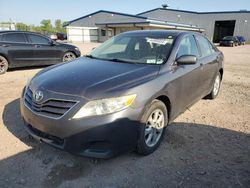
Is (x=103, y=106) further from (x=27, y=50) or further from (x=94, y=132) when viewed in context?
(x=27, y=50)

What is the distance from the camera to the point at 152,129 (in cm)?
334

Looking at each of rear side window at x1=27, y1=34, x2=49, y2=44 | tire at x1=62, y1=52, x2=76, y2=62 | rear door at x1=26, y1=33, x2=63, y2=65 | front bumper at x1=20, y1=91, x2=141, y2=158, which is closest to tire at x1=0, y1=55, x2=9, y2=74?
rear door at x1=26, y1=33, x2=63, y2=65

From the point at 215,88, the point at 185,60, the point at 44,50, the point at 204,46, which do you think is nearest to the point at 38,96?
the point at 185,60

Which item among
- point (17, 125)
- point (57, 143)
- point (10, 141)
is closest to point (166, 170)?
point (57, 143)

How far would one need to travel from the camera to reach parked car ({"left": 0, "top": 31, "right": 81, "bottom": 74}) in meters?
8.57

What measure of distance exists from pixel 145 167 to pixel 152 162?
0.50 feet

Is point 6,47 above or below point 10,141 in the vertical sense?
above

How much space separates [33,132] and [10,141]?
2.41ft

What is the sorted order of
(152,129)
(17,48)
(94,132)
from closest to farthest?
(94,132) → (152,129) → (17,48)

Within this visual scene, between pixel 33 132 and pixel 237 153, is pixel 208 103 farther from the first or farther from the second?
pixel 33 132

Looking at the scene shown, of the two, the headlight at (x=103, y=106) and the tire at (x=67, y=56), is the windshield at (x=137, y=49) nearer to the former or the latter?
the headlight at (x=103, y=106)

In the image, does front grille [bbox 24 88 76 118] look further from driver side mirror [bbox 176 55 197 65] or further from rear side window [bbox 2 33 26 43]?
rear side window [bbox 2 33 26 43]

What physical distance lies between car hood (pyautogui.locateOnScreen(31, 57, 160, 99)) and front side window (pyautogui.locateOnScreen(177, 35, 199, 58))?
0.76m

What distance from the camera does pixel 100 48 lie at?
471 centimetres
